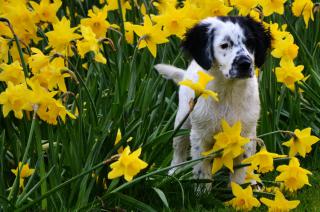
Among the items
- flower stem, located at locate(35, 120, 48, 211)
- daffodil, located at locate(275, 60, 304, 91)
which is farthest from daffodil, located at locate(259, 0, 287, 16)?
flower stem, located at locate(35, 120, 48, 211)

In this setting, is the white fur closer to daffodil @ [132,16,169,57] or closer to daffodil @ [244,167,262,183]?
daffodil @ [244,167,262,183]

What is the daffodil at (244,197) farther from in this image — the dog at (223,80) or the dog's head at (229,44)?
the dog's head at (229,44)

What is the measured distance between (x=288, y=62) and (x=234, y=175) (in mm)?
697

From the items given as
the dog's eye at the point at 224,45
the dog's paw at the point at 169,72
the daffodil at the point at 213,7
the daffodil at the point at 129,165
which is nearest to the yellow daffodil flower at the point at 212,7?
the daffodil at the point at 213,7

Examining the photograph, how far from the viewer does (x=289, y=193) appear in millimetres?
3914

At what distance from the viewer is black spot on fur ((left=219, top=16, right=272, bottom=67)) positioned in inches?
148

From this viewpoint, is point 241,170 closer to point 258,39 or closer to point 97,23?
point 258,39

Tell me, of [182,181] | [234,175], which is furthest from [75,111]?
[234,175]

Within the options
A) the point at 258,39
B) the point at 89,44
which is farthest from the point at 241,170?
the point at 89,44

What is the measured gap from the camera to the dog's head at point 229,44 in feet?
11.7

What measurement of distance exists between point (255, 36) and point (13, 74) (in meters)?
1.32

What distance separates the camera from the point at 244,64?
3.53 m

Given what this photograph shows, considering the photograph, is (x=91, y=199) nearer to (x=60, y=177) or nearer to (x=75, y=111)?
(x=60, y=177)

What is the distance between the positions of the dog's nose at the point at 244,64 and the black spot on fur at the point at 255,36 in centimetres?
21
